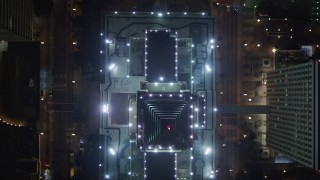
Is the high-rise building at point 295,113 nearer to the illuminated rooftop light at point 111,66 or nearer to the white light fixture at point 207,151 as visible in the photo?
the white light fixture at point 207,151

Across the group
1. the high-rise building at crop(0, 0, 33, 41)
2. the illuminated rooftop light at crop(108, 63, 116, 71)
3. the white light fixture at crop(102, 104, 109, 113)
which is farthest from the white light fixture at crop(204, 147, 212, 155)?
the high-rise building at crop(0, 0, 33, 41)

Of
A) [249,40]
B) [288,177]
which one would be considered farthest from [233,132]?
[249,40]

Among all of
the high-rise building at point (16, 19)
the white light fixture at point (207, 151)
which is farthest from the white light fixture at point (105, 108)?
the high-rise building at point (16, 19)

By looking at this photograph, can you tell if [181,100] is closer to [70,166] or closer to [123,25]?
[123,25]

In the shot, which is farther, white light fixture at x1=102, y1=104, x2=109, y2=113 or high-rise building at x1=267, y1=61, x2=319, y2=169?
white light fixture at x1=102, y1=104, x2=109, y2=113

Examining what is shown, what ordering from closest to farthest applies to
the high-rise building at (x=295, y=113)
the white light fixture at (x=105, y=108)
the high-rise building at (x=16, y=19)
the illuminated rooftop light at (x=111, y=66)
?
the high-rise building at (x=16, y=19), the high-rise building at (x=295, y=113), the white light fixture at (x=105, y=108), the illuminated rooftop light at (x=111, y=66)

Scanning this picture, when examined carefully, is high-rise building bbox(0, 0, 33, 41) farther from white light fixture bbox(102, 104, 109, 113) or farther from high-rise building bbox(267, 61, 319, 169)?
Result: high-rise building bbox(267, 61, 319, 169)
